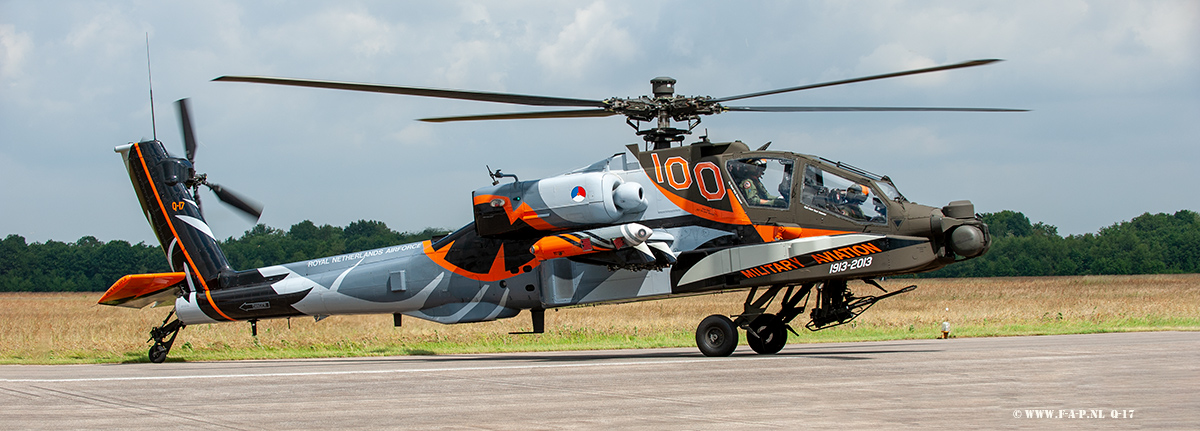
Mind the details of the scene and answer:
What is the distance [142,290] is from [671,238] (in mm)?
9860

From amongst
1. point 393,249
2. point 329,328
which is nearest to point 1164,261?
point 329,328

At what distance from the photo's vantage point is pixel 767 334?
52.1 ft

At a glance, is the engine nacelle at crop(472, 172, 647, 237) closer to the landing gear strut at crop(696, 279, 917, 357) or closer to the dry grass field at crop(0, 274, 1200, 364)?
the landing gear strut at crop(696, 279, 917, 357)

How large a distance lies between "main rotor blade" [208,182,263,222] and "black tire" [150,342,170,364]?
292 cm

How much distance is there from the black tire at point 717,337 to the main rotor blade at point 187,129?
1078 cm

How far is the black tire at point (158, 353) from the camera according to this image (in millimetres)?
19000

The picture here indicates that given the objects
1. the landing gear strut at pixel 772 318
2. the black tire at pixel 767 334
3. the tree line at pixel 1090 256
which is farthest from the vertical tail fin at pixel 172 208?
the tree line at pixel 1090 256

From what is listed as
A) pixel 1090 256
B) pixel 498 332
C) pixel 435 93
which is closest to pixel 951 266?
pixel 1090 256

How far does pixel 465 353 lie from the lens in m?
20.2

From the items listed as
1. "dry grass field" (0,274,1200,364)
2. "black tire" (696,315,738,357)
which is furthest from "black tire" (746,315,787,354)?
"dry grass field" (0,274,1200,364)

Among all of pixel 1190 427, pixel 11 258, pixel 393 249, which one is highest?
pixel 11 258

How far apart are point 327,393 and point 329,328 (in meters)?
16.8

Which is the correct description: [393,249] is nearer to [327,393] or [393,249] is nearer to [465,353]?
[465,353]

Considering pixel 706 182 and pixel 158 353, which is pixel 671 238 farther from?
pixel 158 353
